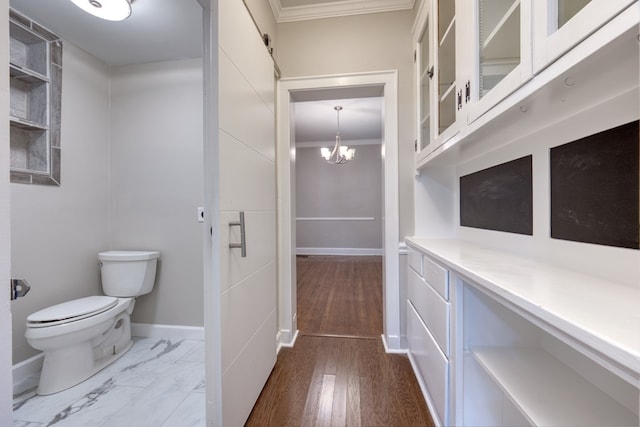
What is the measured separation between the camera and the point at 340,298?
314cm

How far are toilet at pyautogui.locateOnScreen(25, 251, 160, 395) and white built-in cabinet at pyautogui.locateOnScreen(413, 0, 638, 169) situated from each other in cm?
228

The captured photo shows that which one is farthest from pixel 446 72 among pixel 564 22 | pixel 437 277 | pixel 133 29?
pixel 133 29

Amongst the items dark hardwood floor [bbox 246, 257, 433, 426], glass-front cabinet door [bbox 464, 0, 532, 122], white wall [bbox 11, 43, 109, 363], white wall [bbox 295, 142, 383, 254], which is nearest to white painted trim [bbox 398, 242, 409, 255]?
dark hardwood floor [bbox 246, 257, 433, 426]

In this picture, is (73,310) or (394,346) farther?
(394,346)

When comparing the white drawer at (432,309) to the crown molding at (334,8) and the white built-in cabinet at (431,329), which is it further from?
the crown molding at (334,8)

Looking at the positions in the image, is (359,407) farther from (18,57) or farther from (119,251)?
(18,57)

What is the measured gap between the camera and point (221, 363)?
1.06 metres

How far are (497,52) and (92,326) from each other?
8.16 feet

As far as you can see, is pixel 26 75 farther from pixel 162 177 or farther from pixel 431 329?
pixel 431 329

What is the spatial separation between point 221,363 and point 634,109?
5.15 feet

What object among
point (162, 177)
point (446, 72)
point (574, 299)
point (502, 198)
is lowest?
point (574, 299)

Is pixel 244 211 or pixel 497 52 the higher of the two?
pixel 497 52

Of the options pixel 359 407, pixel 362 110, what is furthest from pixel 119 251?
pixel 362 110

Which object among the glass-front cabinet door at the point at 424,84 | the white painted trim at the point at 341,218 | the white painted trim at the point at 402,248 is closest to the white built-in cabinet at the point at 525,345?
the white painted trim at the point at 402,248
